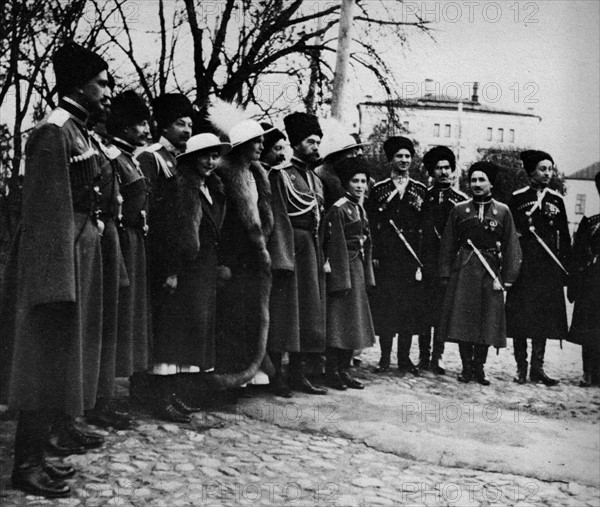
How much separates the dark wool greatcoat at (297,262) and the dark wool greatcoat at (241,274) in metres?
0.24

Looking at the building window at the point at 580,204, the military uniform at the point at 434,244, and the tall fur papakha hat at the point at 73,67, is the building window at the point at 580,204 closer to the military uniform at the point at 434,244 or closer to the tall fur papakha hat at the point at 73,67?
the military uniform at the point at 434,244

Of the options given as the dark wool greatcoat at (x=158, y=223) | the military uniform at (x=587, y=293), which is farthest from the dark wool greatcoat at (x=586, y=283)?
the dark wool greatcoat at (x=158, y=223)

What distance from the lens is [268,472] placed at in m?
3.73

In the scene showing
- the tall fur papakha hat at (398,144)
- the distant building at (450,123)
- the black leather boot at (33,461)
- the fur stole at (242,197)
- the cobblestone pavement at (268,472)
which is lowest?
the cobblestone pavement at (268,472)

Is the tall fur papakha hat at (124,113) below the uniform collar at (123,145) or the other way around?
the other way around

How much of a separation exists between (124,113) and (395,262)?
3.12 meters

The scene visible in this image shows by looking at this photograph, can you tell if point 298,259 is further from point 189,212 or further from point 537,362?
point 537,362

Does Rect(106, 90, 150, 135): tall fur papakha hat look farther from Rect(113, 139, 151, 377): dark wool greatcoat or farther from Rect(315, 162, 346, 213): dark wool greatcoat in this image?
Rect(315, 162, 346, 213): dark wool greatcoat

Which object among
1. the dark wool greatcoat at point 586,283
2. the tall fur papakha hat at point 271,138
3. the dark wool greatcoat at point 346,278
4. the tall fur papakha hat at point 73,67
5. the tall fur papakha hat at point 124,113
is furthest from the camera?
the dark wool greatcoat at point 586,283

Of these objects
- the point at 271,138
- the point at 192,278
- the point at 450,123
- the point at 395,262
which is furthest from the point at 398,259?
the point at 192,278

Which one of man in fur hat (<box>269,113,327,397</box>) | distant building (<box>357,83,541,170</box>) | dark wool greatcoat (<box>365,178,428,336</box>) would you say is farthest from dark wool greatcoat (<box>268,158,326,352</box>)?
distant building (<box>357,83,541,170</box>)

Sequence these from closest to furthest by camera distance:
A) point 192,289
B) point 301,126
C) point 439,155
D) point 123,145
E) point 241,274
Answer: point 123,145
point 192,289
point 241,274
point 301,126
point 439,155

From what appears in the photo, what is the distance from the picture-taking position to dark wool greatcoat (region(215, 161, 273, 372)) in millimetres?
4871

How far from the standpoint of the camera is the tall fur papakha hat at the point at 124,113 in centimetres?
450
